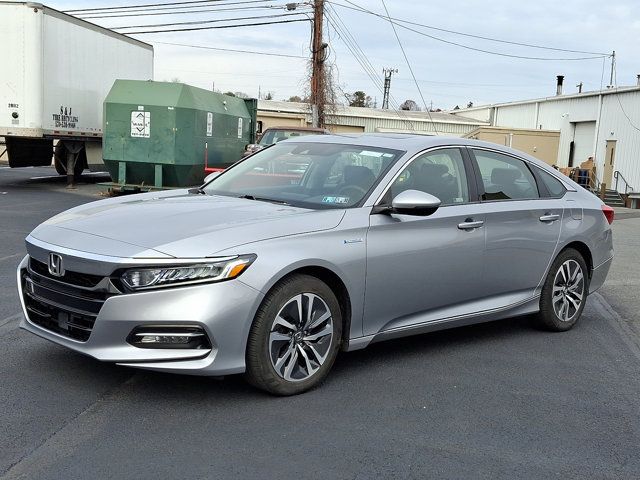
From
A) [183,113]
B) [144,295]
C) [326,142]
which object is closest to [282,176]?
[326,142]

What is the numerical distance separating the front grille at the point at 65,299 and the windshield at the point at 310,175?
59.7 inches

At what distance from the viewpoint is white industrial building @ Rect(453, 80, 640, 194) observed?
32.3m

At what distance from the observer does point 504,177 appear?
19.8ft

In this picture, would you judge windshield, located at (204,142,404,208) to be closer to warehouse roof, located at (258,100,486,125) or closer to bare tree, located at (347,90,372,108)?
warehouse roof, located at (258,100,486,125)

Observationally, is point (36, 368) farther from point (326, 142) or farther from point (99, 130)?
point (99, 130)

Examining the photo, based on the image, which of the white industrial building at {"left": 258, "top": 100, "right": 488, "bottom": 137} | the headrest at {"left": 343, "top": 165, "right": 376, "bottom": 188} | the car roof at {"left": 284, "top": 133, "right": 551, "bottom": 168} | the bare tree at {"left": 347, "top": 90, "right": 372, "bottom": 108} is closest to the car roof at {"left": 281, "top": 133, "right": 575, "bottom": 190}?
the car roof at {"left": 284, "top": 133, "right": 551, "bottom": 168}

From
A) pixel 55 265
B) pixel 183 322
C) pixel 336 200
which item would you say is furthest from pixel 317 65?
pixel 183 322

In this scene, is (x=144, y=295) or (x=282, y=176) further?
(x=282, y=176)

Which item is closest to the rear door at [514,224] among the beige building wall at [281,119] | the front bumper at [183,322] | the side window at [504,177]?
the side window at [504,177]

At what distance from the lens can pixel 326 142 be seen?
5691 mm

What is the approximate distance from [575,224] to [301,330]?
3.17 metres

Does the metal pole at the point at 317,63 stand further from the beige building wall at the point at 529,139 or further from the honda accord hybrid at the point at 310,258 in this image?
the honda accord hybrid at the point at 310,258

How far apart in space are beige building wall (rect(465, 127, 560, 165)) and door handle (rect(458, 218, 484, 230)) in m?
33.9

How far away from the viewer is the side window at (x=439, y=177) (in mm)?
5219
